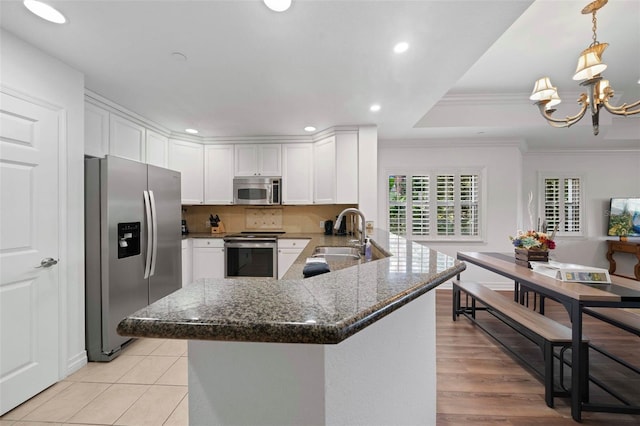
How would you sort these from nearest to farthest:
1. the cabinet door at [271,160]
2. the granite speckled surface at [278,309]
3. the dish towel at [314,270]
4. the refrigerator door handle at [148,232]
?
the granite speckled surface at [278,309], the dish towel at [314,270], the refrigerator door handle at [148,232], the cabinet door at [271,160]

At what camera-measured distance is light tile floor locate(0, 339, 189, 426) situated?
1.65 meters

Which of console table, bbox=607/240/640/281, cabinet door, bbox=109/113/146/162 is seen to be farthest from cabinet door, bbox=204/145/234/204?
console table, bbox=607/240/640/281

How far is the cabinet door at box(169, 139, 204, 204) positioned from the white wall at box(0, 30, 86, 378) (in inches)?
72.5

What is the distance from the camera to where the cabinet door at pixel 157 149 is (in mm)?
3512

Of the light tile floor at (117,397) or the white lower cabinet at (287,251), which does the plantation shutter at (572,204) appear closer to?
the white lower cabinet at (287,251)

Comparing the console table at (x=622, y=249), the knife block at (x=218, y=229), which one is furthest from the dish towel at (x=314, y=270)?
the console table at (x=622, y=249)

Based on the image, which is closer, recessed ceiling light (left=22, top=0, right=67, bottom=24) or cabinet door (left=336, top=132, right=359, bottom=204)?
recessed ceiling light (left=22, top=0, right=67, bottom=24)

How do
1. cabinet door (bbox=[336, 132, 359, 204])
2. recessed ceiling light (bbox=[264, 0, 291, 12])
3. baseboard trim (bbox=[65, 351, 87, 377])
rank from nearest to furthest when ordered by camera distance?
1. recessed ceiling light (bbox=[264, 0, 291, 12])
2. baseboard trim (bbox=[65, 351, 87, 377])
3. cabinet door (bbox=[336, 132, 359, 204])

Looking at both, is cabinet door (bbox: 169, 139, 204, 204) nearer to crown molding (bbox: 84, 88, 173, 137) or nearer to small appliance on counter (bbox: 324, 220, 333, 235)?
crown molding (bbox: 84, 88, 173, 137)

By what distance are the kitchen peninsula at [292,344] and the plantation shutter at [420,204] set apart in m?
3.95

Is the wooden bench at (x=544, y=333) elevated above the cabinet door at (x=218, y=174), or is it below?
below

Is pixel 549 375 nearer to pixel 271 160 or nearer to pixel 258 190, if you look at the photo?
pixel 258 190

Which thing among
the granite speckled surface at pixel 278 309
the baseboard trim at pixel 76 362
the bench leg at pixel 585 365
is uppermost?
the granite speckled surface at pixel 278 309

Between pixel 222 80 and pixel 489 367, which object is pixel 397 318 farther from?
pixel 222 80
